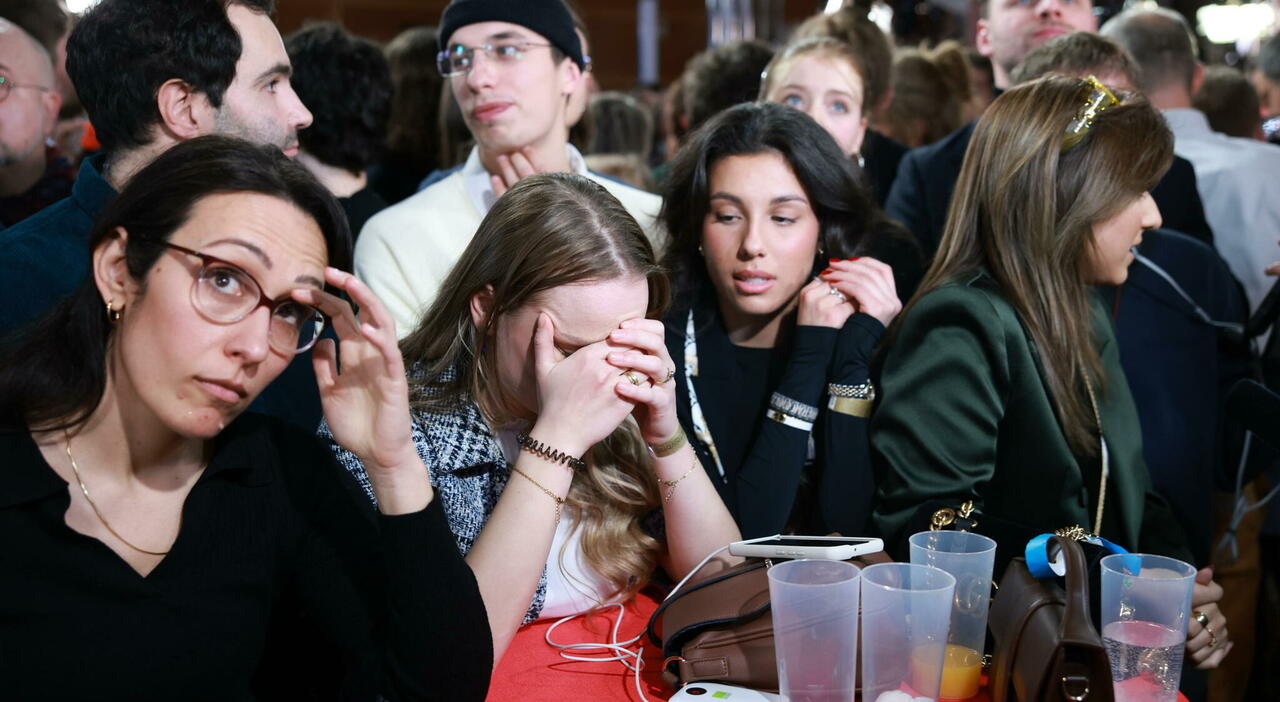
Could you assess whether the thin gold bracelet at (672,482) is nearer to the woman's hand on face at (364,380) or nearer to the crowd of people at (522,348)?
the crowd of people at (522,348)

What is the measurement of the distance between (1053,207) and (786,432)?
0.72 m

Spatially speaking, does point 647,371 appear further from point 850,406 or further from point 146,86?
point 146,86

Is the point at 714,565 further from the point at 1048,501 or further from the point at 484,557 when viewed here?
the point at 1048,501

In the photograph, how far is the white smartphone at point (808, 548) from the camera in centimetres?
154

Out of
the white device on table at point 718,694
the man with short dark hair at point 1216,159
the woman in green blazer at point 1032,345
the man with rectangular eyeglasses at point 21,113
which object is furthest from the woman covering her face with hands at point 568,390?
the man with short dark hair at point 1216,159

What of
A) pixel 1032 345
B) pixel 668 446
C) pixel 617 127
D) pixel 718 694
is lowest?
pixel 718 694

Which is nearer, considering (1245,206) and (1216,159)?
(1245,206)

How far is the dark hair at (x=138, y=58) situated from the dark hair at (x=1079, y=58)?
2080 mm

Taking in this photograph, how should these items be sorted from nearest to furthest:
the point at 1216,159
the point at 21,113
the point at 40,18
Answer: the point at 21,113 → the point at 40,18 → the point at 1216,159

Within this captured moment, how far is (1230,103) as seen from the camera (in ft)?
15.8

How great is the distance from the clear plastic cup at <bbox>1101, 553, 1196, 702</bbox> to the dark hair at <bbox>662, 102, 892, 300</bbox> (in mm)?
1091

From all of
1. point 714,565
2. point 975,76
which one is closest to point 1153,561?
point 714,565

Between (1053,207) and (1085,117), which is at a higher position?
A: (1085,117)

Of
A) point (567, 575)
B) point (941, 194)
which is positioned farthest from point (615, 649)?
point (941, 194)
